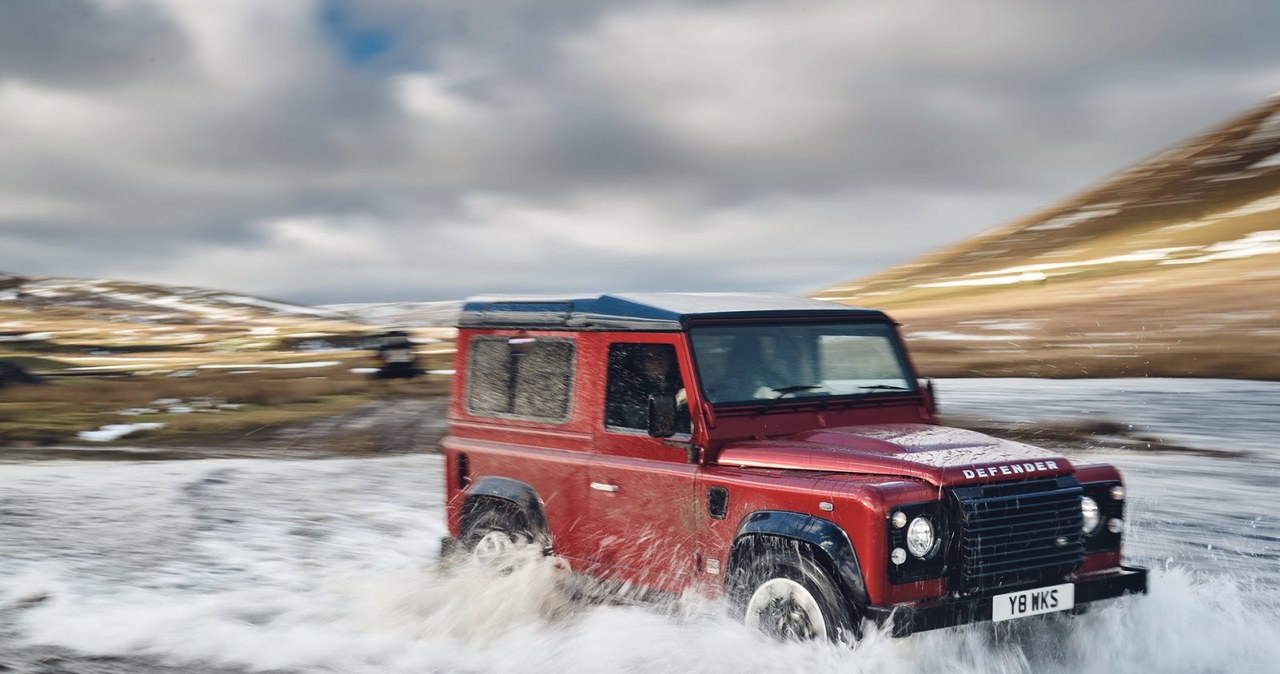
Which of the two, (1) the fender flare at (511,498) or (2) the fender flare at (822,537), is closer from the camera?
(2) the fender flare at (822,537)

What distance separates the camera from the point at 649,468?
19.7 feet

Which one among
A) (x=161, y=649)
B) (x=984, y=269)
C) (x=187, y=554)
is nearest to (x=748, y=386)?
(x=161, y=649)

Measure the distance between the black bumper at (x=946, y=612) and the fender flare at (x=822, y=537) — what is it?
0.14m

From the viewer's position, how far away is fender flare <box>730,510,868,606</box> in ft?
15.8

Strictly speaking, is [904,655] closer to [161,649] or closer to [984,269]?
[161,649]

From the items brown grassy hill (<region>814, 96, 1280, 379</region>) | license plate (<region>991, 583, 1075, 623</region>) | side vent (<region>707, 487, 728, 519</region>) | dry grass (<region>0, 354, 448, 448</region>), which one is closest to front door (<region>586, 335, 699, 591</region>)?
side vent (<region>707, 487, 728, 519</region>)

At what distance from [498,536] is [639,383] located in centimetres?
167

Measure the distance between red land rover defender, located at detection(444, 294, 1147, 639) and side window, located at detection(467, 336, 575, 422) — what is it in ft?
0.05

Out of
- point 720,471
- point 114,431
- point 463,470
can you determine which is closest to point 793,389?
point 720,471

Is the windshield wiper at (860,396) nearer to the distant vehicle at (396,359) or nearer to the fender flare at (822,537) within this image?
the fender flare at (822,537)

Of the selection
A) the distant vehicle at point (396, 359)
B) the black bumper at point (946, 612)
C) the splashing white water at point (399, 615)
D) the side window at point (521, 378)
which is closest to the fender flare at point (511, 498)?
the splashing white water at point (399, 615)

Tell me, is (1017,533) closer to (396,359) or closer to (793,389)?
(793,389)

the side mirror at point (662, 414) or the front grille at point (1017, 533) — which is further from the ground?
the side mirror at point (662, 414)

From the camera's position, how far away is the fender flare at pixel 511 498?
6852 mm
